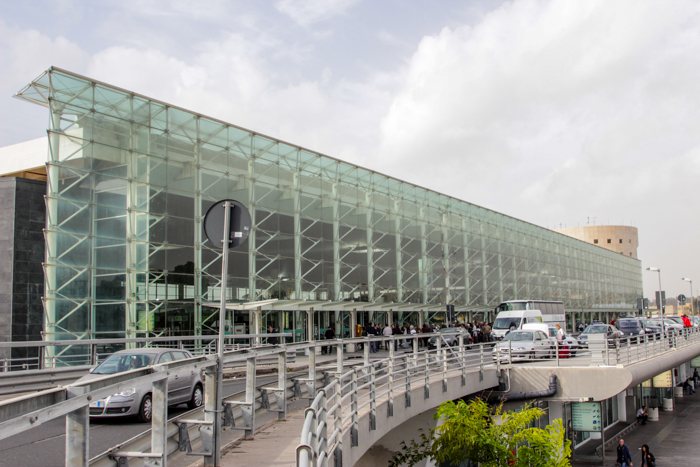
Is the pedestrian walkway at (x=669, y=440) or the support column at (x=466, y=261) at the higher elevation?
the support column at (x=466, y=261)

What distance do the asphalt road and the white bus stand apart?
37256 millimetres

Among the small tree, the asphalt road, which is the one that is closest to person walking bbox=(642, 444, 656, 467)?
the small tree

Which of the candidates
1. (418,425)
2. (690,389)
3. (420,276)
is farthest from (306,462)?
(690,389)

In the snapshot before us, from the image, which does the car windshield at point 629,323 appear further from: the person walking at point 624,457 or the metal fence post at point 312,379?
the metal fence post at point 312,379

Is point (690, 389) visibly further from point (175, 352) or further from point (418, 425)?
point (175, 352)

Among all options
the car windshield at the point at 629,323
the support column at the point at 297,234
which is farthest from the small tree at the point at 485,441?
the car windshield at the point at 629,323

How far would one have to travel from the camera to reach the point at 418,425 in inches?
658

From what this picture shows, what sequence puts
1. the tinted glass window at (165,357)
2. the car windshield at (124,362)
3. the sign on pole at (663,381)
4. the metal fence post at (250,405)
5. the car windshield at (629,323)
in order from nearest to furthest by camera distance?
the metal fence post at (250,405)
the car windshield at (124,362)
the tinted glass window at (165,357)
the sign on pole at (663,381)
the car windshield at (629,323)

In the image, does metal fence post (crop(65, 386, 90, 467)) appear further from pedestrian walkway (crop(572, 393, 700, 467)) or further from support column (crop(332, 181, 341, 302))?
support column (crop(332, 181, 341, 302))

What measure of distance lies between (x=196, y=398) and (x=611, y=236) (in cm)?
15377

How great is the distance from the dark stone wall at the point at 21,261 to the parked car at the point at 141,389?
18.1m

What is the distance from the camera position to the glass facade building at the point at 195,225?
2502 cm

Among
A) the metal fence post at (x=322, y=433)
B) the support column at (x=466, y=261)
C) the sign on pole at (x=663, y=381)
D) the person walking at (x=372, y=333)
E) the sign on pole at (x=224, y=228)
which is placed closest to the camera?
the metal fence post at (x=322, y=433)

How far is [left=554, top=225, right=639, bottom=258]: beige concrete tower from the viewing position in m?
151
